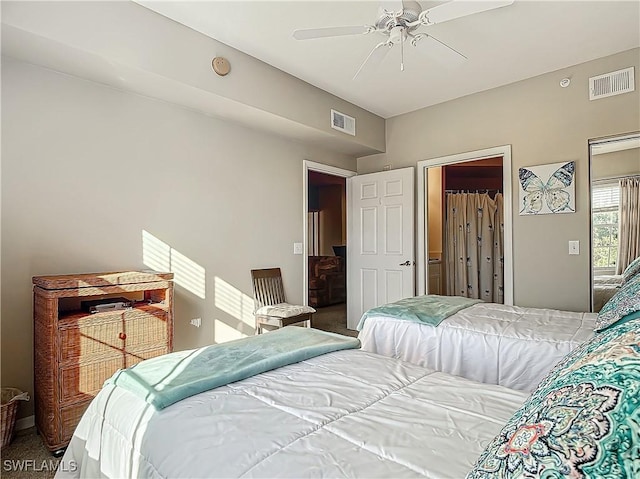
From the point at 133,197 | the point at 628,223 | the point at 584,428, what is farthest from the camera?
the point at 628,223

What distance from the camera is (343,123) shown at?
13.8 ft

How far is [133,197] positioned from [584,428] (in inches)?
124

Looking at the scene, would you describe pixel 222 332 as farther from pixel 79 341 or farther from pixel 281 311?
pixel 79 341

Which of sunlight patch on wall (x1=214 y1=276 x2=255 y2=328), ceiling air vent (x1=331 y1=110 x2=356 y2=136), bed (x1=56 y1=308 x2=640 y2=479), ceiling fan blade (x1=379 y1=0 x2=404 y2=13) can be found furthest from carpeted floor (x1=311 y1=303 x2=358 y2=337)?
ceiling fan blade (x1=379 y1=0 x2=404 y2=13)

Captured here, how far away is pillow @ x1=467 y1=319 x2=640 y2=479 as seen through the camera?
52 cm

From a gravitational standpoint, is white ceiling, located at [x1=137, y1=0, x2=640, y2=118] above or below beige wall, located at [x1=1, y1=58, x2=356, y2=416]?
above

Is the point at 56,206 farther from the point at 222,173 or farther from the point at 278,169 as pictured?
the point at 278,169

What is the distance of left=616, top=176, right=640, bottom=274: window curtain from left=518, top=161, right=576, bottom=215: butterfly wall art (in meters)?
0.36

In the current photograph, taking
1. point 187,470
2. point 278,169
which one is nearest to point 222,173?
point 278,169

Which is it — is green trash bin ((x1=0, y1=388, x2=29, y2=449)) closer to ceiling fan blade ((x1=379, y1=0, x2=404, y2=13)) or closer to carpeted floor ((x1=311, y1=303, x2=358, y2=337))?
ceiling fan blade ((x1=379, y1=0, x2=404, y2=13))

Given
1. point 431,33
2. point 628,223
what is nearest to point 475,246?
point 628,223

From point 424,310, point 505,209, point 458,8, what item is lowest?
point 424,310

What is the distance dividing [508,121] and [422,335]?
2604 mm

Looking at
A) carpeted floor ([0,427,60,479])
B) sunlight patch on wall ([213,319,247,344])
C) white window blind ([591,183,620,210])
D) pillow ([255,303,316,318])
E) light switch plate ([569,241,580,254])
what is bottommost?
carpeted floor ([0,427,60,479])
